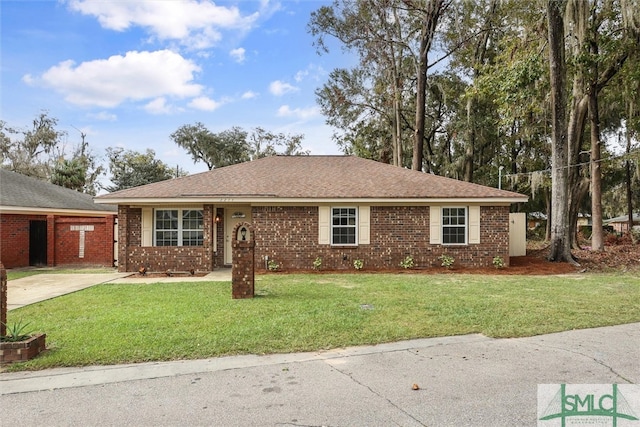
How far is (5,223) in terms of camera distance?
44.7ft

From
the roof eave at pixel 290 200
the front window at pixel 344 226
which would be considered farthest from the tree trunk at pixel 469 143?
the front window at pixel 344 226

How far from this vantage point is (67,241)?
47.2 feet

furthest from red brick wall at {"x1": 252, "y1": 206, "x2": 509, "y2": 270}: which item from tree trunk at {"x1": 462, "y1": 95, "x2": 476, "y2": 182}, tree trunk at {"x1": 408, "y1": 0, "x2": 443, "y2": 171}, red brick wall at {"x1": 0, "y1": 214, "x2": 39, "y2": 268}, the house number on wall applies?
tree trunk at {"x1": 462, "y1": 95, "x2": 476, "y2": 182}

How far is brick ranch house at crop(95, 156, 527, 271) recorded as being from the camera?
1248 cm

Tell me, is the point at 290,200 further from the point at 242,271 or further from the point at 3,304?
the point at 3,304

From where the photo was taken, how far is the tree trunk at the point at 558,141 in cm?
1369

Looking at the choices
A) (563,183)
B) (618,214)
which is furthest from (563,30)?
(618,214)

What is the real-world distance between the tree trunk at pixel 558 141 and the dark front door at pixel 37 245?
1834 cm

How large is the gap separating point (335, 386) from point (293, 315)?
8.77ft

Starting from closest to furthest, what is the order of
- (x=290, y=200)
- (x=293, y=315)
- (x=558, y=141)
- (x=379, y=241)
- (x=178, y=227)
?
(x=293, y=315) → (x=290, y=200) → (x=379, y=241) → (x=178, y=227) → (x=558, y=141)

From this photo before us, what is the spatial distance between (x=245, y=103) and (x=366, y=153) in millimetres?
9318

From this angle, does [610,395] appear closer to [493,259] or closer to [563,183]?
[493,259]

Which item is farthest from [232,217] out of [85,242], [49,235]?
[49,235]

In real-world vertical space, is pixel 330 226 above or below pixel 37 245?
above
